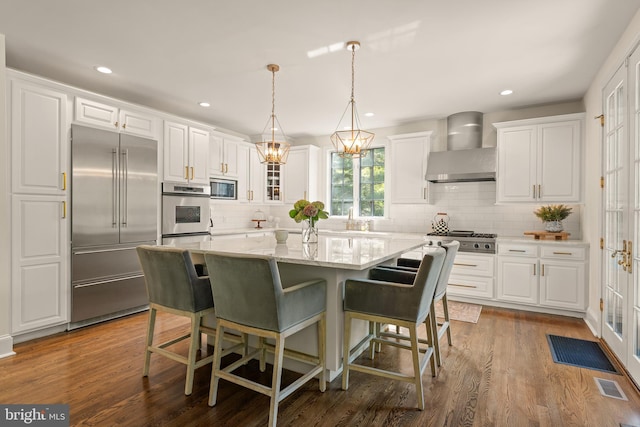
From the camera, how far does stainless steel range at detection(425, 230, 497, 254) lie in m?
4.40

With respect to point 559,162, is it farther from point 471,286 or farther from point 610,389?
point 610,389

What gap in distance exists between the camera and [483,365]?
2.74 m

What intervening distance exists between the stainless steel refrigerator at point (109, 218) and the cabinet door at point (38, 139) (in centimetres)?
12

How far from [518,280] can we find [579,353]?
1.31m

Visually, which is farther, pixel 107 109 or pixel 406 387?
pixel 107 109

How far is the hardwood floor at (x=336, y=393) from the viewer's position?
2.03 meters

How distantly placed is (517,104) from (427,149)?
49.5 inches

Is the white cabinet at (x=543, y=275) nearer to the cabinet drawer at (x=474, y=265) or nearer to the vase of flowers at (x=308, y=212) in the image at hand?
the cabinet drawer at (x=474, y=265)

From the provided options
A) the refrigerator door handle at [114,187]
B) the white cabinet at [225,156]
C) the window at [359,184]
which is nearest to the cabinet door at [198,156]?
the white cabinet at [225,156]

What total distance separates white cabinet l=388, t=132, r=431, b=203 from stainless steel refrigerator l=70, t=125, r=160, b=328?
133 inches

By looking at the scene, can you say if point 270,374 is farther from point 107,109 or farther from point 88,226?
point 107,109

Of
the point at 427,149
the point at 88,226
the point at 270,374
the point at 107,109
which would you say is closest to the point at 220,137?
the point at 107,109

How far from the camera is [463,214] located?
5160 mm

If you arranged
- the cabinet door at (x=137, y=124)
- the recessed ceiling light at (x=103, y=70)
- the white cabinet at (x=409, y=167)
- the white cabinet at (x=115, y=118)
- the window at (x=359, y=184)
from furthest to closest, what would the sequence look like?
the window at (x=359, y=184) → the white cabinet at (x=409, y=167) → the cabinet door at (x=137, y=124) → the white cabinet at (x=115, y=118) → the recessed ceiling light at (x=103, y=70)
